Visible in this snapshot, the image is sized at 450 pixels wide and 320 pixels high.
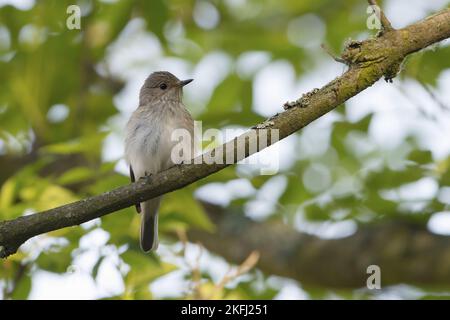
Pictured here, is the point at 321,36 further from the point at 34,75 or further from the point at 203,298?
the point at 203,298

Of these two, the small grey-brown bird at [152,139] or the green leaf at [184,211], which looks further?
the small grey-brown bird at [152,139]

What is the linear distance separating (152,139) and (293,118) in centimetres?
253

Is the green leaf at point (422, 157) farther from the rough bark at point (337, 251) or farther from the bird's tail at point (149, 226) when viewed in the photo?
the bird's tail at point (149, 226)

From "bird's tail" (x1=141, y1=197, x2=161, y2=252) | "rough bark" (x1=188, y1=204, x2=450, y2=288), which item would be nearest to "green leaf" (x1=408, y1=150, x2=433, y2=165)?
"rough bark" (x1=188, y1=204, x2=450, y2=288)

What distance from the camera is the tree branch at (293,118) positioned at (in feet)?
12.3

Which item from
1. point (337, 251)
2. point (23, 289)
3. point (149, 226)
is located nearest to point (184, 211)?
point (149, 226)

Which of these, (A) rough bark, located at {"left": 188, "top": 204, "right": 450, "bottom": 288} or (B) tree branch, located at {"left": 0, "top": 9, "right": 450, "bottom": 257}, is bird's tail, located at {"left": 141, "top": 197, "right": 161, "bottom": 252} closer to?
(A) rough bark, located at {"left": 188, "top": 204, "right": 450, "bottom": 288}

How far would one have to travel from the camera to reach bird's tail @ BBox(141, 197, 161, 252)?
6.01 metres

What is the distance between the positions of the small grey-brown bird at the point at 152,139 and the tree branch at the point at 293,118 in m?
1.90

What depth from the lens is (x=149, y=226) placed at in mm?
6227

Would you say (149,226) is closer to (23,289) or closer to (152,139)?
(152,139)

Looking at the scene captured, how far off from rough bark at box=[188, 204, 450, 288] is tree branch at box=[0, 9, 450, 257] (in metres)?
2.94

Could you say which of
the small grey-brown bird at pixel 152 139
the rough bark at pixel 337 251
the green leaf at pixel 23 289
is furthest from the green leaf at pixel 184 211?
the rough bark at pixel 337 251

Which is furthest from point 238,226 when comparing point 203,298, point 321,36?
point 321,36
